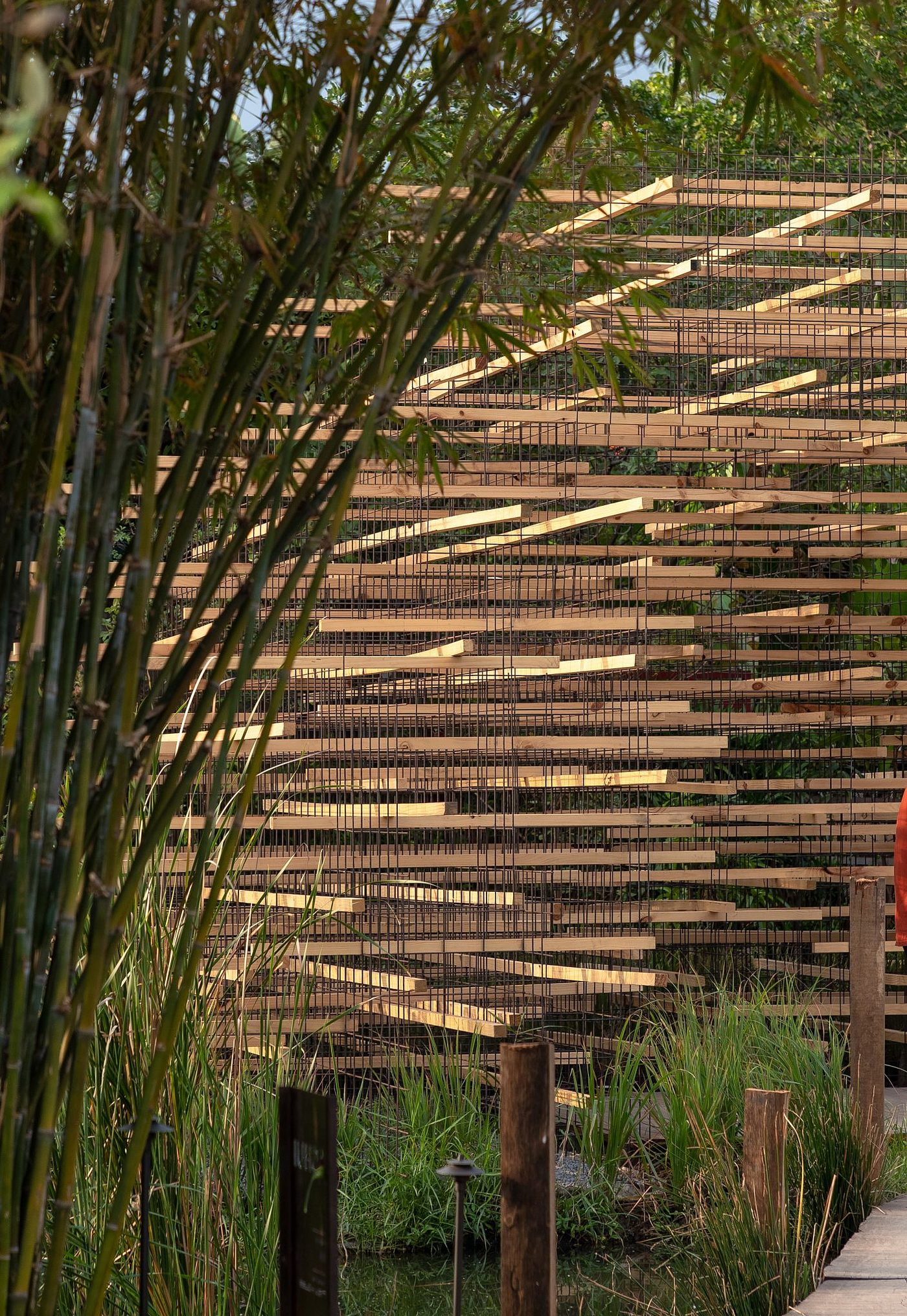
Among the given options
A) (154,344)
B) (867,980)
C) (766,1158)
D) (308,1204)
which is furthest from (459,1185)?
(867,980)

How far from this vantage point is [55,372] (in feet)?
5.49

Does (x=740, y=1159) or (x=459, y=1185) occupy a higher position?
(x=459, y=1185)

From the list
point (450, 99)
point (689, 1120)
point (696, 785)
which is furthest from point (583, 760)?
point (450, 99)

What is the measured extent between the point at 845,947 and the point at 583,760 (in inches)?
52.5

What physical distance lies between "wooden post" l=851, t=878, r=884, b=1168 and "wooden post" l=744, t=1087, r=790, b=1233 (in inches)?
36.8

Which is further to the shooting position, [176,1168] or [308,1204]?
[176,1168]

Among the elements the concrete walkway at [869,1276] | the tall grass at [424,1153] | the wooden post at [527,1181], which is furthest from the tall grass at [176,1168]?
the concrete walkway at [869,1276]

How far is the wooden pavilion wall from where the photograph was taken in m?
5.51

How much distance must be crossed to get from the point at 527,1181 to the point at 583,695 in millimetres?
4431

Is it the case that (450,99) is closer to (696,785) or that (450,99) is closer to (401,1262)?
(401,1262)

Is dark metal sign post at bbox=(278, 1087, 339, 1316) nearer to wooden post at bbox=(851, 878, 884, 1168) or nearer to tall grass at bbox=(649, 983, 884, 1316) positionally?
tall grass at bbox=(649, 983, 884, 1316)

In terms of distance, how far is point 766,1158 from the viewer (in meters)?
3.98

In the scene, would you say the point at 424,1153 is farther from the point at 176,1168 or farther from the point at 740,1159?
the point at 176,1168

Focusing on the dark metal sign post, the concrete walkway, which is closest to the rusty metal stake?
the dark metal sign post
